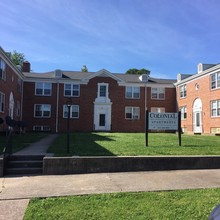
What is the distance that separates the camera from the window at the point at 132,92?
3638 centimetres

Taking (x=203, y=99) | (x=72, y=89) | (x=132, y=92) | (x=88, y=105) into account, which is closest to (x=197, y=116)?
(x=203, y=99)

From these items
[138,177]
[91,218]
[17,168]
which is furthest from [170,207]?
[17,168]

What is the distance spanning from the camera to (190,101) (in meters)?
32.8

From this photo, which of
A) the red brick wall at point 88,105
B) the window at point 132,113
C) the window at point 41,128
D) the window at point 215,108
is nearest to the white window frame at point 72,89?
the red brick wall at point 88,105

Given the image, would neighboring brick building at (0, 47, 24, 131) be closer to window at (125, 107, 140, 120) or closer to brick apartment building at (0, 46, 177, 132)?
brick apartment building at (0, 46, 177, 132)

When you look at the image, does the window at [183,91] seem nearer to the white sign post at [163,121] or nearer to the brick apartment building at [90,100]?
the brick apartment building at [90,100]

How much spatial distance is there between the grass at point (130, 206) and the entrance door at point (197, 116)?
82.0 feet

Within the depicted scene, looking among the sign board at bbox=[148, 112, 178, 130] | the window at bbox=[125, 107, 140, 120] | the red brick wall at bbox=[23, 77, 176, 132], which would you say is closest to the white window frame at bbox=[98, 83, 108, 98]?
the red brick wall at bbox=[23, 77, 176, 132]

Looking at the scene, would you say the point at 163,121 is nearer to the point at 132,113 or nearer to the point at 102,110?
the point at 102,110

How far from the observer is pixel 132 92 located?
3644 centimetres

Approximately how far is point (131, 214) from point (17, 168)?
203 inches

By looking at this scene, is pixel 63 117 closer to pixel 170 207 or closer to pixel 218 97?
pixel 218 97

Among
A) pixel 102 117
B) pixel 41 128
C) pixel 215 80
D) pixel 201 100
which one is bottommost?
pixel 41 128

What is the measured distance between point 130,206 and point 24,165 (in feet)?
15.9
